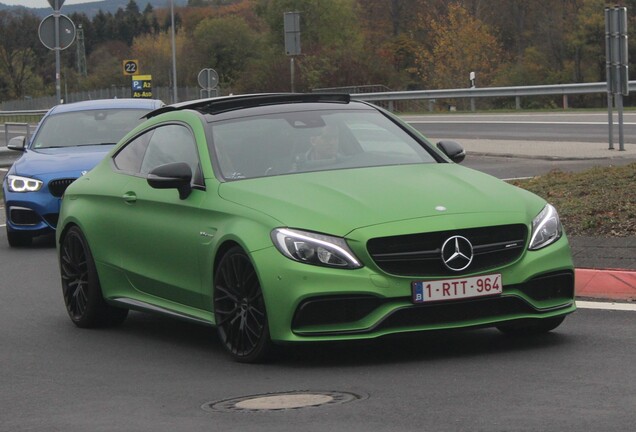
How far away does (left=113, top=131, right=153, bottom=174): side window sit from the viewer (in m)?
9.41

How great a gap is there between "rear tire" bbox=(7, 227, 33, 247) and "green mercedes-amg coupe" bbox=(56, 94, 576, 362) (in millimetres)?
6147

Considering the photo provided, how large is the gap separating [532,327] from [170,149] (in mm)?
2521

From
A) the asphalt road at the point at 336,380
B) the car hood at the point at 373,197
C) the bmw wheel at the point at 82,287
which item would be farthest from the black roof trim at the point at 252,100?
the asphalt road at the point at 336,380

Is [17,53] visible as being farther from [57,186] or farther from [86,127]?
[57,186]

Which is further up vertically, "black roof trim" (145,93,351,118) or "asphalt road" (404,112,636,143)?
"black roof trim" (145,93,351,118)

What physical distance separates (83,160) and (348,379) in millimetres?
8837

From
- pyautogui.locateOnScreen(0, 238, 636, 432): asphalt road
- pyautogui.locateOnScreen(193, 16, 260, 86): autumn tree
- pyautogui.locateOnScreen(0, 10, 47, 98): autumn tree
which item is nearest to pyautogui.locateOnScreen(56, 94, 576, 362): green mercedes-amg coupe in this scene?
pyautogui.locateOnScreen(0, 238, 636, 432): asphalt road

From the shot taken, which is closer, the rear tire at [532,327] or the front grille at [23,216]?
the rear tire at [532,327]

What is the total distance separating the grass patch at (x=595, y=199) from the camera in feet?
38.1

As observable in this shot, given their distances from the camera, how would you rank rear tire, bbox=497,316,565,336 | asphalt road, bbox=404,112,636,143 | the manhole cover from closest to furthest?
the manhole cover
rear tire, bbox=497,316,565,336
asphalt road, bbox=404,112,636,143

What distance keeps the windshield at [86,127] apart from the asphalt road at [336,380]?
6988mm

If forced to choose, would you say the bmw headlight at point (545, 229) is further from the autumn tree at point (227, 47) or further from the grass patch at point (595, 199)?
the autumn tree at point (227, 47)

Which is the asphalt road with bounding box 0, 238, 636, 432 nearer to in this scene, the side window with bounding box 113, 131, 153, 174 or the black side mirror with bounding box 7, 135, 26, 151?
the side window with bounding box 113, 131, 153, 174

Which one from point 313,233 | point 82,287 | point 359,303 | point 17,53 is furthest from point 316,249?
point 17,53
